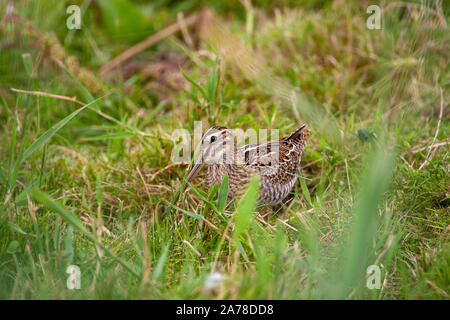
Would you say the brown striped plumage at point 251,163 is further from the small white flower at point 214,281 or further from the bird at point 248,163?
the small white flower at point 214,281

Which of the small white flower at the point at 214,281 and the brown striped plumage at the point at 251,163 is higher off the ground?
the brown striped plumage at the point at 251,163

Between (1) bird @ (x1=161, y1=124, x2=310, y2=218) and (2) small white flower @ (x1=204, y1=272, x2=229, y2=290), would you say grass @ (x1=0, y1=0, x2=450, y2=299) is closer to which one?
(2) small white flower @ (x1=204, y1=272, x2=229, y2=290)

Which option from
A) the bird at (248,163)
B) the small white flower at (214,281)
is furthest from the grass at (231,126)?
the bird at (248,163)

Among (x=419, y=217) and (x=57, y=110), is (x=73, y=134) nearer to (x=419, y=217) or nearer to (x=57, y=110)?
(x=57, y=110)

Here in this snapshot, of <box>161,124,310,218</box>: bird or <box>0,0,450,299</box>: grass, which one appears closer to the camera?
<box>0,0,450,299</box>: grass

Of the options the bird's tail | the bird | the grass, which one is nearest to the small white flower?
the grass

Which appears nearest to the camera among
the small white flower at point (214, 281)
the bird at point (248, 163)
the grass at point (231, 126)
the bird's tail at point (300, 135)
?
the small white flower at point (214, 281)
